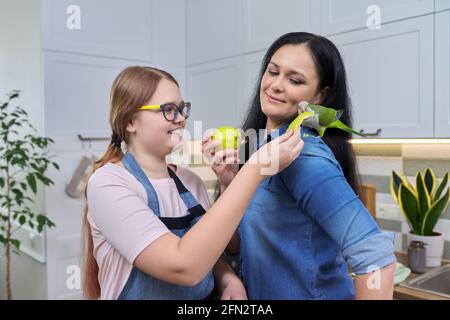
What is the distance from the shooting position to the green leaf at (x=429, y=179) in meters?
1.67

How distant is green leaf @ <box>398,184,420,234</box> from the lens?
5.52 ft

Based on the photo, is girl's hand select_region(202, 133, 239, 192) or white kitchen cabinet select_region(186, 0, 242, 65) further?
white kitchen cabinet select_region(186, 0, 242, 65)

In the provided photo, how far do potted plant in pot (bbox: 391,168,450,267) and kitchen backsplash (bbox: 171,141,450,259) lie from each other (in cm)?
6

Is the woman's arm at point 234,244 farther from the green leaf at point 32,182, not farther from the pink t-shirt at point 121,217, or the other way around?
the green leaf at point 32,182

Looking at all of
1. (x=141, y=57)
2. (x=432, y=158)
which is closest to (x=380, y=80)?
(x=432, y=158)

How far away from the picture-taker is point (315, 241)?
2.23 ft

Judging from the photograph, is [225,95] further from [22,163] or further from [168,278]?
[168,278]

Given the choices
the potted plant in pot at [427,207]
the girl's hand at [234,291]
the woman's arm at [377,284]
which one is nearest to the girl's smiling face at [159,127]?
the girl's hand at [234,291]

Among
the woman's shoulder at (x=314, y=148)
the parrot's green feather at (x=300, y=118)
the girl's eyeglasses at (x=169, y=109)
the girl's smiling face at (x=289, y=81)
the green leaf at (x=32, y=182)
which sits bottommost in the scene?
the green leaf at (x=32, y=182)

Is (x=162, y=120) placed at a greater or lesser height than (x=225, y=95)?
lesser

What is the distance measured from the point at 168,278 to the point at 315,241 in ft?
0.85

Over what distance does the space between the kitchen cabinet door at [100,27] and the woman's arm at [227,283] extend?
5.04ft

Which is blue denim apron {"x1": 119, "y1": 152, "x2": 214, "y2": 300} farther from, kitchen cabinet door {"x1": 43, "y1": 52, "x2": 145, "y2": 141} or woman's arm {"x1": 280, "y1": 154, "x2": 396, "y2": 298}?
kitchen cabinet door {"x1": 43, "y1": 52, "x2": 145, "y2": 141}

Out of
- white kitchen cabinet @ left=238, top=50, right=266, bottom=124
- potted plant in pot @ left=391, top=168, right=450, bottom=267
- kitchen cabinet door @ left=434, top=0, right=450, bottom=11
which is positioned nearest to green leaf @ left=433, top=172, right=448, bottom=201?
potted plant in pot @ left=391, top=168, right=450, bottom=267
